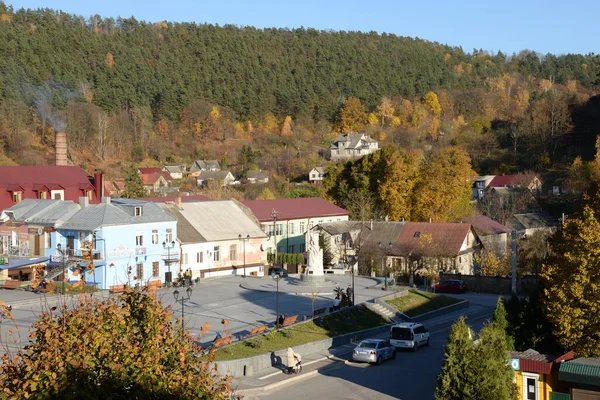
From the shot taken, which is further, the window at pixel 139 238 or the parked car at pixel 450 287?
the parked car at pixel 450 287

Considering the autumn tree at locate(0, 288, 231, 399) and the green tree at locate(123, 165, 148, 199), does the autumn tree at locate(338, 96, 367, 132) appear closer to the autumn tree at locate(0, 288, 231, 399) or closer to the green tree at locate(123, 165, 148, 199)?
the green tree at locate(123, 165, 148, 199)

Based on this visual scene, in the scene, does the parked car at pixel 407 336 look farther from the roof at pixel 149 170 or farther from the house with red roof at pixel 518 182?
the roof at pixel 149 170

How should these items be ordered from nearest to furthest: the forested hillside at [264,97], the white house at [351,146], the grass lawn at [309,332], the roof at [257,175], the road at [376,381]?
the road at [376,381] → the grass lawn at [309,332] → the roof at [257,175] → the forested hillside at [264,97] → the white house at [351,146]

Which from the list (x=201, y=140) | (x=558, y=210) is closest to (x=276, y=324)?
(x=558, y=210)

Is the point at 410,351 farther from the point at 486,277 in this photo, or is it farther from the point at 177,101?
the point at 177,101

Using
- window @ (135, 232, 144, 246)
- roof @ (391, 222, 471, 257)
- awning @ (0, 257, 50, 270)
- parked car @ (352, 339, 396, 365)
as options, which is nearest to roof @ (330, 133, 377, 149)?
roof @ (391, 222, 471, 257)

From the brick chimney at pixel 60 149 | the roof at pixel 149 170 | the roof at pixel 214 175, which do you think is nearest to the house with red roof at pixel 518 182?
the roof at pixel 214 175

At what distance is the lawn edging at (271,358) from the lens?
2592 centimetres

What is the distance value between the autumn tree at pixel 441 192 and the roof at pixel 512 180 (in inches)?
950

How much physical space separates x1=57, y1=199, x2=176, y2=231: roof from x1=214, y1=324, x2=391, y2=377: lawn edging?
17.0 m

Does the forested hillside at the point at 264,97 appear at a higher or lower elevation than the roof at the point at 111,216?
higher

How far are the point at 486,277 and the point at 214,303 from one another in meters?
19.5

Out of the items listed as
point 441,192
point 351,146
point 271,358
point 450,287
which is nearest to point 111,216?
point 271,358

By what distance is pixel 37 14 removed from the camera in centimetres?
14162
